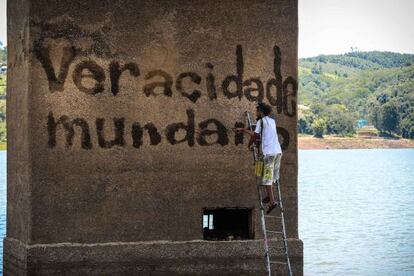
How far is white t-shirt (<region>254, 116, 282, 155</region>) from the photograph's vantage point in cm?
1368

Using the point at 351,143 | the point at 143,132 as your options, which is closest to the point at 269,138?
the point at 143,132

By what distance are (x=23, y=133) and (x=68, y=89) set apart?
3.34 ft

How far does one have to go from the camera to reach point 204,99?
14336 millimetres

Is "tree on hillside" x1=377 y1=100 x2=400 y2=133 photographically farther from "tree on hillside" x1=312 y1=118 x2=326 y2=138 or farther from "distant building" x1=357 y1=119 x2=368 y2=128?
"tree on hillside" x1=312 y1=118 x2=326 y2=138

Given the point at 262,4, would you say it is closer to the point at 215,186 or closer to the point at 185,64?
the point at 185,64

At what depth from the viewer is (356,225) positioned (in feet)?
151

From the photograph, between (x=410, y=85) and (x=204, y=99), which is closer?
(x=204, y=99)

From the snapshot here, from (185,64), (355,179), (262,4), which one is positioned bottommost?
(355,179)

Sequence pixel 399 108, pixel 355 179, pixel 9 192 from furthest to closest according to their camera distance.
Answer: pixel 399 108 → pixel 355 179 → pixel 9 192

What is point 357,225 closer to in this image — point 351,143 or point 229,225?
point 229,225

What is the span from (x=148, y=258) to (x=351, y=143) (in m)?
183

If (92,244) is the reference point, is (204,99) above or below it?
above

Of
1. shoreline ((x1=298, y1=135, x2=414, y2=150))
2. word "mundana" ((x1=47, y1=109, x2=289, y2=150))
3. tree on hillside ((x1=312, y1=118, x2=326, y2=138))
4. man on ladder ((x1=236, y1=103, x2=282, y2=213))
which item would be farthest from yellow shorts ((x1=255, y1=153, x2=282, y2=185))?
shoreline ((x1=298, y1=135, x2=414, y2=150))

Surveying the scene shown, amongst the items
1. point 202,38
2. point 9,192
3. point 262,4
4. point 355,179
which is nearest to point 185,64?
point 202,38
